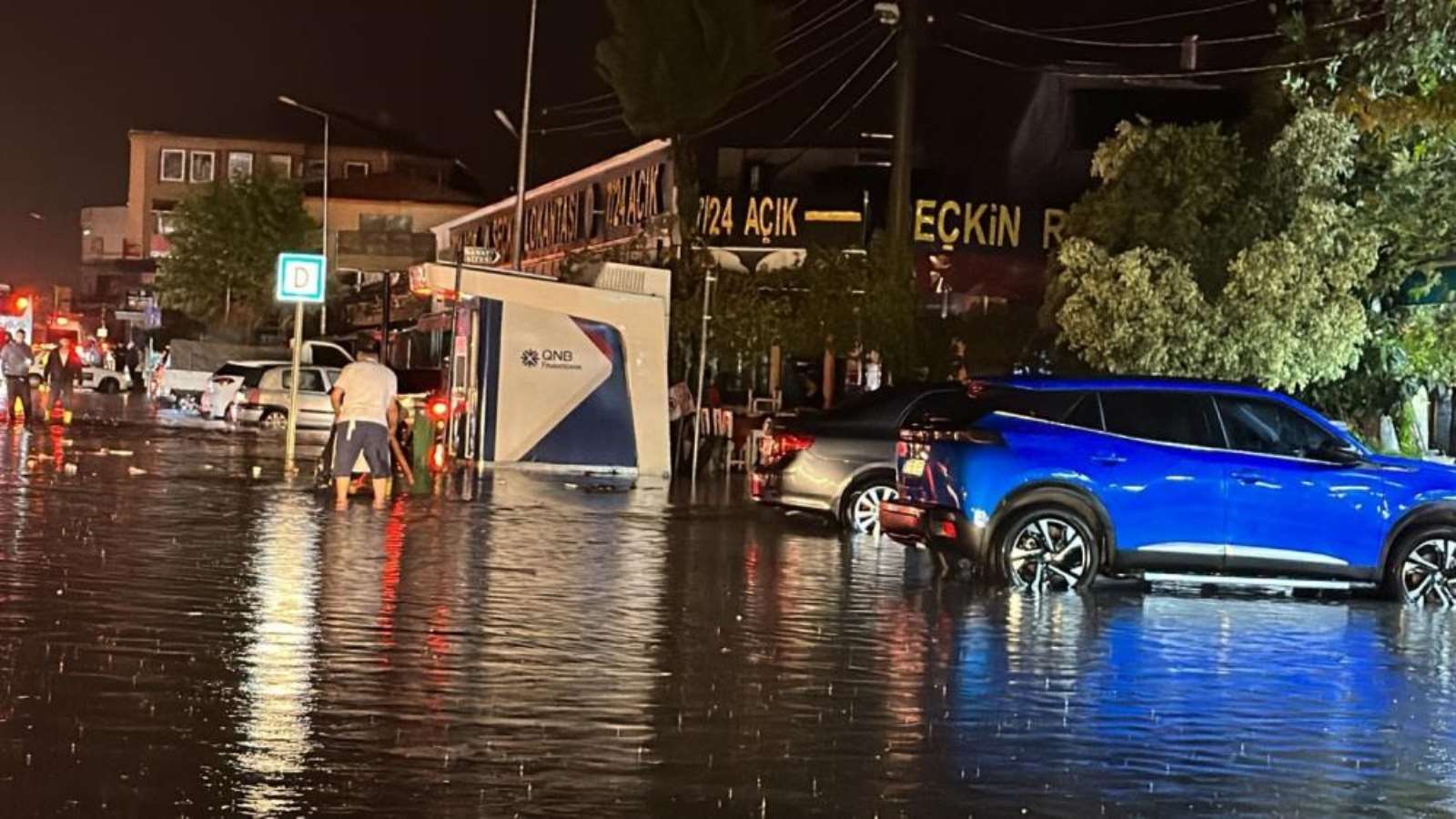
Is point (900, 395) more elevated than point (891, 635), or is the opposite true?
point (900, 395)

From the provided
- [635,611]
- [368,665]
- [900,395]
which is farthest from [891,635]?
[900,395]

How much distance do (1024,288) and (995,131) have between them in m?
7.29

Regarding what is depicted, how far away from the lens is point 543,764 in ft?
25.6

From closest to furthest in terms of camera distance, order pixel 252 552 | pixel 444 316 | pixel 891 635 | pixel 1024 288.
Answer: pixel 891 635 → pixel 252 552 → pixel 444 316 → pixel 1024 288

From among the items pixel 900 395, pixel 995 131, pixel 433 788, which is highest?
pixel 995 131

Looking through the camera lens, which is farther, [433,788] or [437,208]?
[437,208]

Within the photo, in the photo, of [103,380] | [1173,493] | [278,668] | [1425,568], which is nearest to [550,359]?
[1173,493]

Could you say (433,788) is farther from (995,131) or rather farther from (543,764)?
(995,131)

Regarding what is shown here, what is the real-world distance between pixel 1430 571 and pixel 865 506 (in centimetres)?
588

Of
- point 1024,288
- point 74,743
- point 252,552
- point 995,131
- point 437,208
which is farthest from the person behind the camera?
point 437,208

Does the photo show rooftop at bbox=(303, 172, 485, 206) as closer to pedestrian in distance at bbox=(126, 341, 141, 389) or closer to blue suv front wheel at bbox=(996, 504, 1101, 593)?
pedestrian in distance at bbox=(126, 341, 141, 389)

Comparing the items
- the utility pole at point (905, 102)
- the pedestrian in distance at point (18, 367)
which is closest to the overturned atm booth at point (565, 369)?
the utility pole at point (905, 102)

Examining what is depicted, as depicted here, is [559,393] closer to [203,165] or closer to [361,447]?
[361,447]

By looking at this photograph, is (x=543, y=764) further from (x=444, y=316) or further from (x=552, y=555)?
(x=444, y=316)
